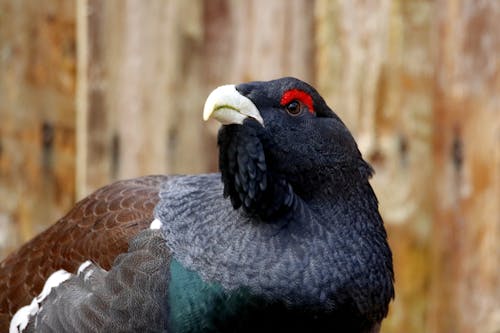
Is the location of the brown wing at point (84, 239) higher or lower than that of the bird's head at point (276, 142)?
lower

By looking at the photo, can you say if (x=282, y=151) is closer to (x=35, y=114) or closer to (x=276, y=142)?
(x=276, y=142)

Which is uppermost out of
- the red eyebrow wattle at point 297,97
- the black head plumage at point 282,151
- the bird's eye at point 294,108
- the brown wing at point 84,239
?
the red eyebrow wattle at point 297,97

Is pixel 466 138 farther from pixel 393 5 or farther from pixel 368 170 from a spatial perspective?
pixel 368 170

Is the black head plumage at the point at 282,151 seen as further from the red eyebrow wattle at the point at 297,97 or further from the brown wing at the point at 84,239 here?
the brown wing at the point at 84,239

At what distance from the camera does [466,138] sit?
488cm

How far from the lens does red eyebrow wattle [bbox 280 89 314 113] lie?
11.2 feet

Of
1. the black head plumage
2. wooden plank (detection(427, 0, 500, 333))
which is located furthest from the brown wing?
wooden plank (detection(427, 0, 500, 333))

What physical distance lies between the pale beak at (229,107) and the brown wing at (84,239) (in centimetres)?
64

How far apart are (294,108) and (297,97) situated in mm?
41

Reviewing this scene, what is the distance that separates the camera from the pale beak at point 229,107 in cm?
323

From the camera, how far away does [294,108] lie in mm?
3451

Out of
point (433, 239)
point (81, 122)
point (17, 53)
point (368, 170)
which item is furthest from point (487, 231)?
point (17, 53)

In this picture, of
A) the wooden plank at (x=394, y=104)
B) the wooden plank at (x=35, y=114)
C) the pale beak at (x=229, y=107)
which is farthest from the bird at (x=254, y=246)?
the wooden plank at (x=35, y=114)

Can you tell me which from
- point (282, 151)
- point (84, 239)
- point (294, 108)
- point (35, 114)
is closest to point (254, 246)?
point (282, 151)
